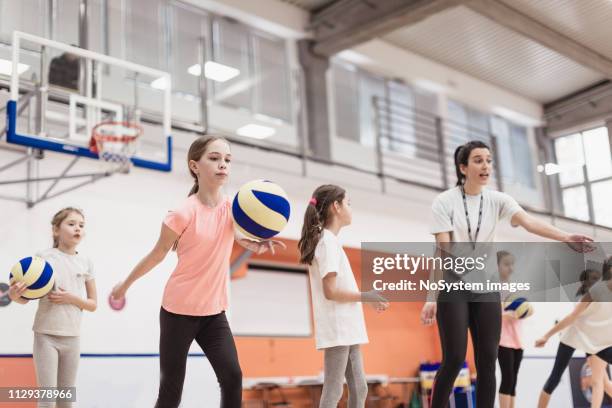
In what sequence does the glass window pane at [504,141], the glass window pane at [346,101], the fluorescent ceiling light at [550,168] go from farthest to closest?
the glass window pane at [504,141], the glass window pane at [346,101], the fluorescent ceiling light at [550,168]

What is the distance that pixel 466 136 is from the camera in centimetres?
1184

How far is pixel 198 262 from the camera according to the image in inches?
116

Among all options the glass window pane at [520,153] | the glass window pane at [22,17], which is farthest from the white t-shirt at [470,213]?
the glass window pane at [520,153]

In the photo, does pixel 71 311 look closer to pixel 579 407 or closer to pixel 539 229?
pixel 539 229

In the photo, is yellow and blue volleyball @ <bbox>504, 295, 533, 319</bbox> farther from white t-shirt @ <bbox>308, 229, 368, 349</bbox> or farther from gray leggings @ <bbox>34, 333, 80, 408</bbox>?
gray leggings @ <bbox>34, 333, 80, 408</bbox>

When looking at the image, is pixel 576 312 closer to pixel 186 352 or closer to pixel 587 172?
pixel 587 172

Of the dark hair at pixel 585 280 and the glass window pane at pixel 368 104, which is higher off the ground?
the glass window pane at pixel 368 104

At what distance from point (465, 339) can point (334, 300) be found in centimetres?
70

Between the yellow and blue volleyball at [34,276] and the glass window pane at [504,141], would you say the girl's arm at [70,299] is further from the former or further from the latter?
the glass window pane at [504,141]

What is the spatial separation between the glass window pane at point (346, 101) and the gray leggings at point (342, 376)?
7.31m

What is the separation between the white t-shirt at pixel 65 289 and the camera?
3896 millimetres

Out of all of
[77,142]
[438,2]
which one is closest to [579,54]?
[438,2]

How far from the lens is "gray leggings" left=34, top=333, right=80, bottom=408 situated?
3.73 metres
